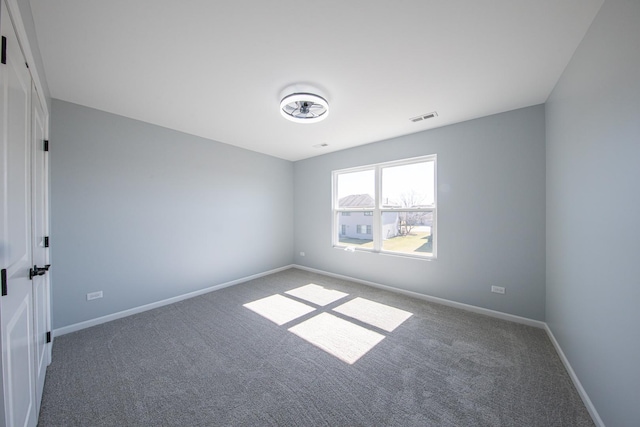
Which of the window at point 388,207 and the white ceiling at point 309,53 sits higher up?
the white ceiling at point 309,53

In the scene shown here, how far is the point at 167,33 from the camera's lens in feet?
5.45

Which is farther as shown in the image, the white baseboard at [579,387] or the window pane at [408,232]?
the window pane at [408,232]

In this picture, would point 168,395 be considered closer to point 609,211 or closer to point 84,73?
point 84,73

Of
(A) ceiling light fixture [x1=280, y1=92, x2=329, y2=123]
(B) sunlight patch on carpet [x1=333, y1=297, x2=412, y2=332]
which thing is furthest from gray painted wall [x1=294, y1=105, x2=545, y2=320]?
(A) ceiling light fixture [x1=280, y1=92, x2=329, y2=123]

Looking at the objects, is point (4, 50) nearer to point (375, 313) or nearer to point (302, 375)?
point (302, 375)

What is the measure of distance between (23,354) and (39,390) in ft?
2.33

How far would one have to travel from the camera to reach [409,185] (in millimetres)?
3816

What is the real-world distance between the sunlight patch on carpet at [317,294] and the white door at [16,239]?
272 centimetres

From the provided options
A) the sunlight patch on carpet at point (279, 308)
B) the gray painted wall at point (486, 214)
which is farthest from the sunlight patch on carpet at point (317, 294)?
the gray painted wall at point (486, 214)

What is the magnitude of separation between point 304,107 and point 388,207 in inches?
92.2

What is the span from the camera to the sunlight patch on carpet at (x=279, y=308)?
9.87ft

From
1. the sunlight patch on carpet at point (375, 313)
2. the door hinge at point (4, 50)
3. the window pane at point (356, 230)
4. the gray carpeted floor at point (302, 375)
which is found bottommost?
the gray carpeted floor at point (302, 375)

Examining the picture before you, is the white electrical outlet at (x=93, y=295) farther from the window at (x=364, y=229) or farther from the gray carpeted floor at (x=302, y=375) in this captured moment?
the window at (x=364, y=229)

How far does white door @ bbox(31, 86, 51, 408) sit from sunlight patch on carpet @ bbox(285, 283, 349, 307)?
2653 mm
